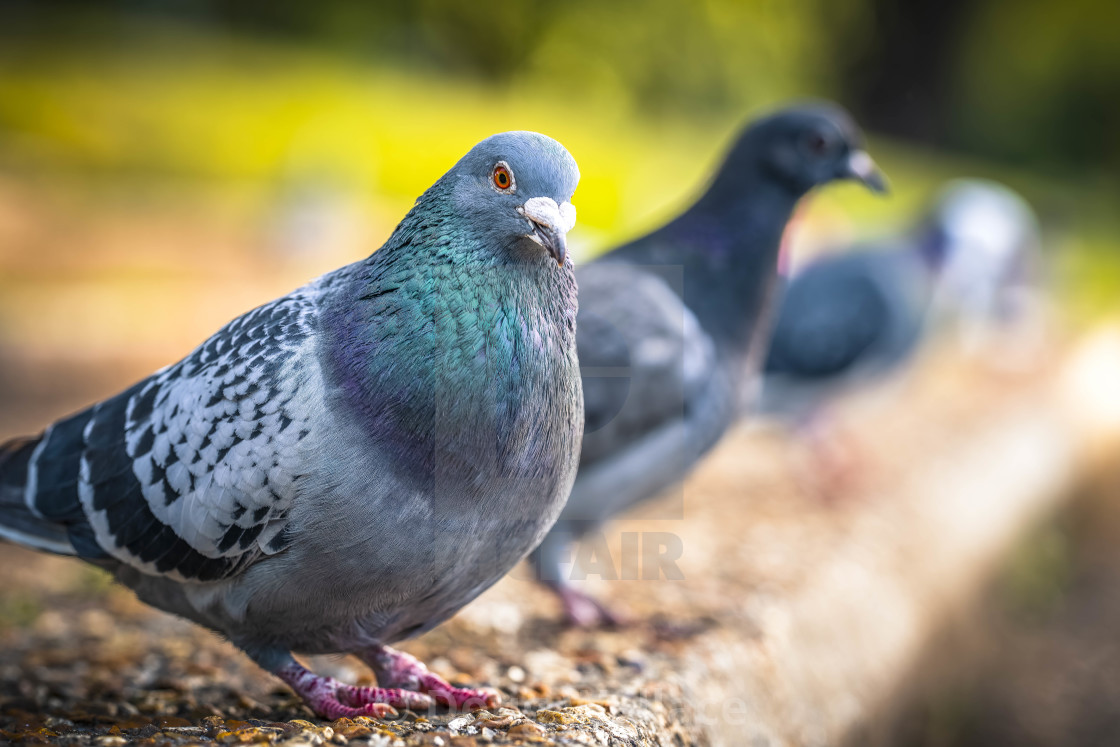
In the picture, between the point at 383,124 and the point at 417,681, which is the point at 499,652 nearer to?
the point at 417,681

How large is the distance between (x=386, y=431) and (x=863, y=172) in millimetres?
2914

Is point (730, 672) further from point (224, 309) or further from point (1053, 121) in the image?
point (1053, 121)

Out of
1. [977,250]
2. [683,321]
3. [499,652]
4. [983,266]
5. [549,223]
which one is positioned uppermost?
[549,223]

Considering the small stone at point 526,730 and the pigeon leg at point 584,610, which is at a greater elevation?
the small stone at point 526,730

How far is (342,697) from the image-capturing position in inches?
107

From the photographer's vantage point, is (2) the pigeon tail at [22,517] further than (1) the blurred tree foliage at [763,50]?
No

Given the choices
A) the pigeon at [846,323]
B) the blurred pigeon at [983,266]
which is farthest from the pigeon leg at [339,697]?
the blurred pigeon at [983,266]

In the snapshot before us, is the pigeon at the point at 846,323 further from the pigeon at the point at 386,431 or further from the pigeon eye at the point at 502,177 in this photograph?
the pigeon eye at the point at 502,177

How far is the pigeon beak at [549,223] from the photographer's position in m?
2.22

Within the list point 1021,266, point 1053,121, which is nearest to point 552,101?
point 1021,266

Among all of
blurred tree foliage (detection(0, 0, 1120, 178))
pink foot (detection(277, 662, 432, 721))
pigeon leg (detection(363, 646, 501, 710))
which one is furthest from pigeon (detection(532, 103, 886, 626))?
blurred tree foliage (detection(0, 0, 1120, 178))

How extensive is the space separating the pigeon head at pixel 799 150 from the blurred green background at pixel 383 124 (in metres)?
4.47

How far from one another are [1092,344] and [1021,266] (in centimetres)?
130

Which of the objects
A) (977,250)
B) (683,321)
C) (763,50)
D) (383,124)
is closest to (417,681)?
(683,321)
